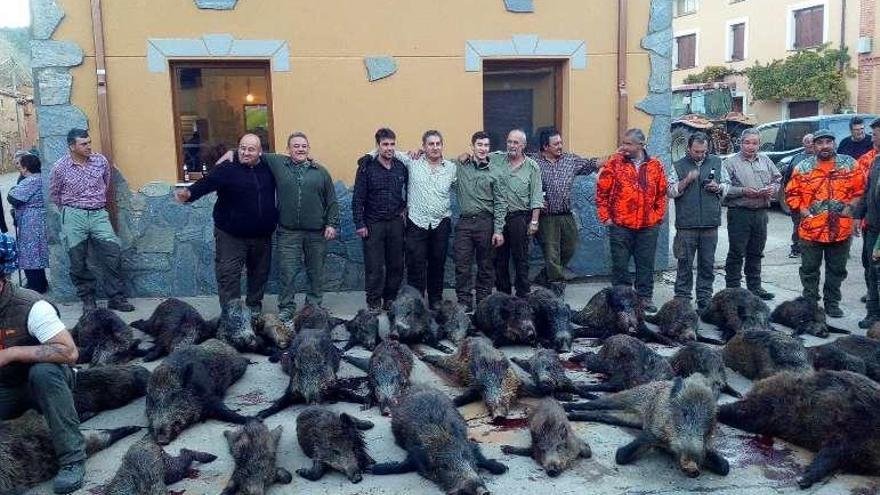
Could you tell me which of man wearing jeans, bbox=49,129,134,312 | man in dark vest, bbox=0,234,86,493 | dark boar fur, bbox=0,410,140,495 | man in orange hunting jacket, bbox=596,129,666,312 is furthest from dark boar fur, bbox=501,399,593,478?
man wearing jeans, bbox=49,129,134,312

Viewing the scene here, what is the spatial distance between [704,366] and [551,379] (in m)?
1.18

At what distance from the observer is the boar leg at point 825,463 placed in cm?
423

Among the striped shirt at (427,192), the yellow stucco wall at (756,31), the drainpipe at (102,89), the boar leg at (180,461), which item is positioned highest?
the yellow stucco wall at (756,31)

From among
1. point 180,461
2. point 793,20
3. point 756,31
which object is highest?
point 793,20

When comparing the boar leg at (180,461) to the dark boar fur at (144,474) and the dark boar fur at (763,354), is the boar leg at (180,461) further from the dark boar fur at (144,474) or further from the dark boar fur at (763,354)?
the dark boar fur at (763,354)

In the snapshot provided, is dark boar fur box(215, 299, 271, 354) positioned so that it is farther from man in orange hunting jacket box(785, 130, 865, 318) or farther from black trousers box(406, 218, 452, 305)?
man in orange hunting jacket box(785, 130, 865, 318)

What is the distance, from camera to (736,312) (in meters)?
7.01

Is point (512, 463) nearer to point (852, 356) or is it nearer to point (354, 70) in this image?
point (852, 356)

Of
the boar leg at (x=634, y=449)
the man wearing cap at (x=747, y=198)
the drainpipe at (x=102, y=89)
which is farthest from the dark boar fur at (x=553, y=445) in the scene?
the drainpipe at (x=102, y=89)

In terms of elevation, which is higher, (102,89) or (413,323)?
(102,89)

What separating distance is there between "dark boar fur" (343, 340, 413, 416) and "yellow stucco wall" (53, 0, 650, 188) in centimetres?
340

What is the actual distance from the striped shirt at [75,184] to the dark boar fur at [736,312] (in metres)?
6.43

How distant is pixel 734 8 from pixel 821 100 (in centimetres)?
699

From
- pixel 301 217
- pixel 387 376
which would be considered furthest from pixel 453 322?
pixel 301 217
